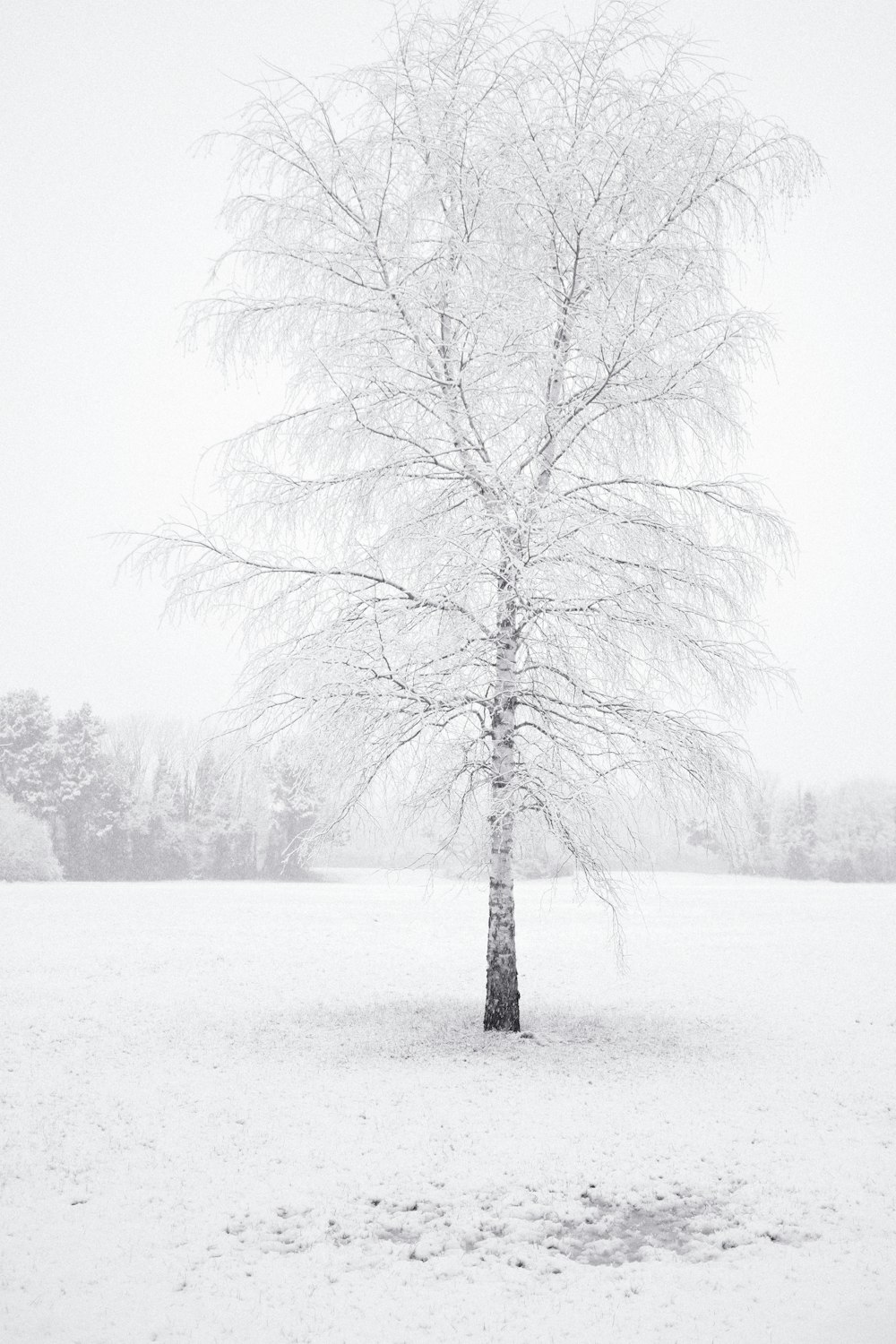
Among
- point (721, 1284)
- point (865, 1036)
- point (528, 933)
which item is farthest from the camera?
point (528, 933)

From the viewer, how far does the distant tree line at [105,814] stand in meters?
42.3

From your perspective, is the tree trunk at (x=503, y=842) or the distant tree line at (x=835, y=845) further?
the distant tree line at (x=835, y=845)

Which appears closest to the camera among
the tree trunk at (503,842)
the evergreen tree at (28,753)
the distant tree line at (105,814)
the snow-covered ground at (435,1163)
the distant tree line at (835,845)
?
the snow-covered ground at (435,1163)

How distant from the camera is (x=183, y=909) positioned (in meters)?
25.3

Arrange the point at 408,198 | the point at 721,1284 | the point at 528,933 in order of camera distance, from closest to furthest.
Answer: the point at 721,1284
the point at 408,198
the point at 528,933

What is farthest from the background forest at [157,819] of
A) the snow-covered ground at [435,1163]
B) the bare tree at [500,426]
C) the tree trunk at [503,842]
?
the bare tree at [500,426]

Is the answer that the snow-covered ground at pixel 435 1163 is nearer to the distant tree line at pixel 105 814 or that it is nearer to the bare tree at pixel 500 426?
the bare tree at pixel 500 426

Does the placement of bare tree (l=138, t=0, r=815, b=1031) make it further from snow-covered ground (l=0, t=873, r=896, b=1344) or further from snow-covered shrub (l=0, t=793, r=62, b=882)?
snow-covered shrub (l=0, t=793, r=62, b=882)

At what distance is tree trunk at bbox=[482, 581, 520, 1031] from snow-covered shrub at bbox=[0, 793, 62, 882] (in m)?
34.8

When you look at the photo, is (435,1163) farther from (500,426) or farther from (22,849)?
(22,849)

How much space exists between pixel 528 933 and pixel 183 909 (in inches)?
413

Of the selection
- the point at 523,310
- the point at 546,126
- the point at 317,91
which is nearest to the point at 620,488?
the point at 523,310

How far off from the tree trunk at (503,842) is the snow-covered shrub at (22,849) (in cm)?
3477

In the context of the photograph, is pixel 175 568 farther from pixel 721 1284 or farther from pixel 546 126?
pixel 721 1284
